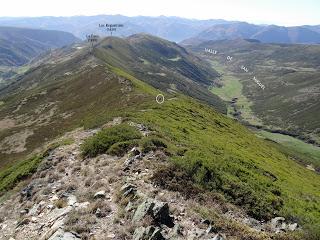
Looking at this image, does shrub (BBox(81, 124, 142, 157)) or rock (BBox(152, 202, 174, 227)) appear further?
shrub (BBox(81, 124, 142, 157))

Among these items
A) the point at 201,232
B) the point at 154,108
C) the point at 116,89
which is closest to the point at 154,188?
the point at 201,232

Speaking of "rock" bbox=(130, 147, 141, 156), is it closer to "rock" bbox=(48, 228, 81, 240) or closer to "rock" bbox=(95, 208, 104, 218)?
"rock" bbox=(95, 208, 104, 218)

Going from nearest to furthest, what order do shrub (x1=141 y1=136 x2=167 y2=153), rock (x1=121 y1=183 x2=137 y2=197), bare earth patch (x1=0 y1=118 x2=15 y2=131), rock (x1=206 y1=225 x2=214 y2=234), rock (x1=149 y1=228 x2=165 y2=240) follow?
rock (x1=149 y1=228 x2=165 y2=240)
rock (x1=206 y1=225 x2=214 y2=234)
rock (x1=121 y1=183 x2=137 y2=197)
shrub (x1=141 y1=136 x2=167 y2=153)
bare earth patch (x1=0 y1=118 x2=15 y2=131)

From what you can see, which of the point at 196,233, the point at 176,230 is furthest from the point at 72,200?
the point at 196,233

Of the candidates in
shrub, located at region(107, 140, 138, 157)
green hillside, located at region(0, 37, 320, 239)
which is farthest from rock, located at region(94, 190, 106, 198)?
shrub, located at region(107, 140, 138, 157)

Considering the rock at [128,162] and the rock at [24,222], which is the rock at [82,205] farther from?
the rock at [128,162]

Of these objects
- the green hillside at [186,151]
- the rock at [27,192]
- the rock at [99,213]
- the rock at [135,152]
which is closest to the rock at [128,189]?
the green hillside at [186,151]

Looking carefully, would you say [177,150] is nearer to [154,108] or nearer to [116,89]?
[154,108]
